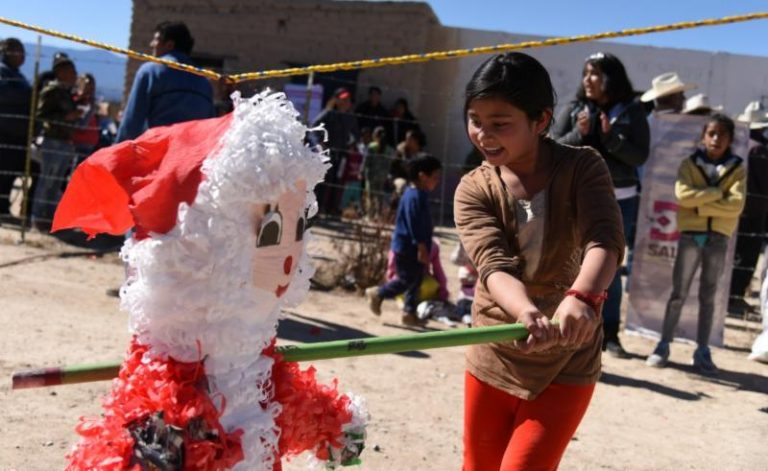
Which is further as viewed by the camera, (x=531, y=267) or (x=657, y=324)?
(x=657, y=324)

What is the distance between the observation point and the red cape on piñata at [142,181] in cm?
198

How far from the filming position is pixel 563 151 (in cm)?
250

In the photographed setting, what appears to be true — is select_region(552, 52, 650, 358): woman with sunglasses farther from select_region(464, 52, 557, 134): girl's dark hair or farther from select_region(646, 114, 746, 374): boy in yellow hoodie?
select_region(464, 52, 557, 134): girl's dark hair

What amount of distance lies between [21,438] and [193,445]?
1.94m

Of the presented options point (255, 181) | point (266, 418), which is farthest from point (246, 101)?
point (266, 418)

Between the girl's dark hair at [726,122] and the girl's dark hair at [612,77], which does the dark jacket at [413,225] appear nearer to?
the girl's dark hair at [612,77]

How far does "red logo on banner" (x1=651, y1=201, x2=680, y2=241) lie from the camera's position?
6582 millimetres

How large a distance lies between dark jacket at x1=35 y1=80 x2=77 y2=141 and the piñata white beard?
6.90m

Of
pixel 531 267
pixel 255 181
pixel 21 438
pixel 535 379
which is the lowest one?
pixel 21 438

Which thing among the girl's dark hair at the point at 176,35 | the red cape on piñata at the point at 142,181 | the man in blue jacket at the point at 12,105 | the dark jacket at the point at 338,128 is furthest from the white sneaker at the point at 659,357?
the man in blue jacket at the point at 12,105

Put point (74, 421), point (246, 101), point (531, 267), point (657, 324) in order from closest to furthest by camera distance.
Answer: point (246, 101)
point (531, 267)
point (74, 421)
point (657, 324)

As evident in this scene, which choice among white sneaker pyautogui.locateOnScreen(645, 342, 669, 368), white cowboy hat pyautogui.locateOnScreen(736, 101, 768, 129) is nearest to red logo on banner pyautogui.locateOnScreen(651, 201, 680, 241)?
white sneaker pyautogui.locateOnScreen(645, 342, 669, 368)

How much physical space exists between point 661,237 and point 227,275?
17.4 feet

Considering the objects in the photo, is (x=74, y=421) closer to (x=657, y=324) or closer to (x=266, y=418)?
(x=266, y=418)
